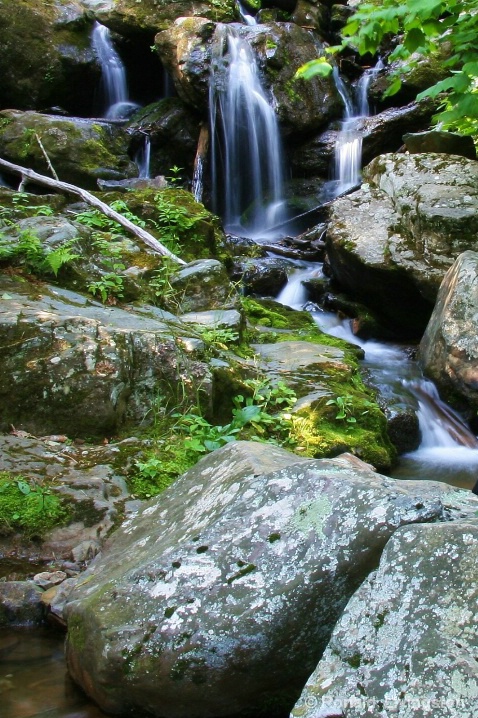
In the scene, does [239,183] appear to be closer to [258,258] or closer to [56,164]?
[258,258]

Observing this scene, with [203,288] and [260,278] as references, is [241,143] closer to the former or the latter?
[260,278]

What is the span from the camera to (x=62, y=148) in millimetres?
10031

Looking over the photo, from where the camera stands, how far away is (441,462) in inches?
235

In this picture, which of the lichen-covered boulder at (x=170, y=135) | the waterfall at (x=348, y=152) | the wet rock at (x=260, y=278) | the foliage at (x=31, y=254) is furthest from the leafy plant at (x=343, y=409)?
the lichen-covered boulder at (x=170, y=135)

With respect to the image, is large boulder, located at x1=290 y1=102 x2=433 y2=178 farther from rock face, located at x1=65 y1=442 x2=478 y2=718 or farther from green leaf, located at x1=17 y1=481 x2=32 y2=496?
rock face, located at x1=65 y1=442 x2=478 y2=718

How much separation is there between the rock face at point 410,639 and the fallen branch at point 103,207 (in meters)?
5.09

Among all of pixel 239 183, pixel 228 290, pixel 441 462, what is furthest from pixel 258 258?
pixel 441 462

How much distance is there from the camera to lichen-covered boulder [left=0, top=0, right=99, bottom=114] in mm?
12258

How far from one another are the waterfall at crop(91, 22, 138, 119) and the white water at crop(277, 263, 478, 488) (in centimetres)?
756

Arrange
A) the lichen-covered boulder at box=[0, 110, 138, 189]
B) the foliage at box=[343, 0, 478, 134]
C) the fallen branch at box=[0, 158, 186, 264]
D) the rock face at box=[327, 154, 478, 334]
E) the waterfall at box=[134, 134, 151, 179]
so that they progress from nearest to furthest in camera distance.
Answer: the foliage at box=[343, 0, 478, 134] < the fallen branch at box=[0, 158, 186, 264] < the rock face at box=[327, 154, 478, 334] < the lichen-covered boulder at box=[0, 110, 138, 189] < the waterfall at box=[134, 134, 151, 179]

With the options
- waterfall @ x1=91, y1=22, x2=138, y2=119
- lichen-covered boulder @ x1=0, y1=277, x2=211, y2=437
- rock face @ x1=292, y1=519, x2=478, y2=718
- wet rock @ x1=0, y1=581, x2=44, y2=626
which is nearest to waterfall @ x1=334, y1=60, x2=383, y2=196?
waterfall @ x1=91, y1=22, x2=138, y2=119

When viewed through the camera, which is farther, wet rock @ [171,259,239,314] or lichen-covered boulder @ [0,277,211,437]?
wet rock @ [171,259,239,314]

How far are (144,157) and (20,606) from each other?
10.9 m

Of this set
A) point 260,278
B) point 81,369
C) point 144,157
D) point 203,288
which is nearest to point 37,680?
point 81,369
